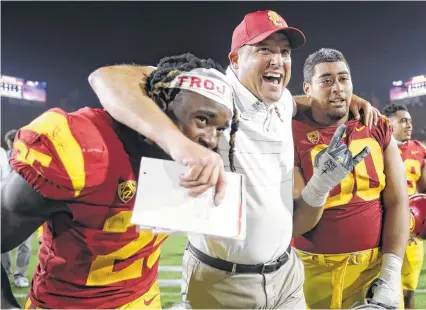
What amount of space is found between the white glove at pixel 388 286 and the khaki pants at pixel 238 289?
30 centimetres

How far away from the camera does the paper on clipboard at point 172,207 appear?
0.80m

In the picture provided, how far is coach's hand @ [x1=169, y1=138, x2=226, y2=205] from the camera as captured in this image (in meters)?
0.76

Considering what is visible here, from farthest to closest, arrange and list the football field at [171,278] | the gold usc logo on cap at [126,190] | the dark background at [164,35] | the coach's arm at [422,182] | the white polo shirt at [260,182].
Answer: the dark background at [164,35]
the coach's arm at [422,182]
the football field at [171,278]
the white polo shirt at [260,182]
the gold usc logo on cap at [126,190]

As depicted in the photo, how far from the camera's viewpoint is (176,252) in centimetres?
479

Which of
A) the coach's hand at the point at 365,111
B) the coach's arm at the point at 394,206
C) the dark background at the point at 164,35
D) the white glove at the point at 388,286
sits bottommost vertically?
the white glove at the point at 388,286

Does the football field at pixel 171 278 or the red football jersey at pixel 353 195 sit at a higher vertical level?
the red football jersey at pixel 353 195

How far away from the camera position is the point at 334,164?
4.51 feet

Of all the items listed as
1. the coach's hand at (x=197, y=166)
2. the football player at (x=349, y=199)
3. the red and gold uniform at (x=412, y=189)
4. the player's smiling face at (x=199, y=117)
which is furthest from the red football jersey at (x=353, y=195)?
the red and gold uniform at (x=412, y=189)

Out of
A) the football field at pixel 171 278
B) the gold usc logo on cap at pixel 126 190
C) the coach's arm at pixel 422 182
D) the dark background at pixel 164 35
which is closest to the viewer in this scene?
the gold usc logo on cap at pixel 126 190

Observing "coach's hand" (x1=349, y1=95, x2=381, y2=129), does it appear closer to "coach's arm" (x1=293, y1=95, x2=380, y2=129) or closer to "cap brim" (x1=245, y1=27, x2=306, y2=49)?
"coach's arm" (x1=293, y1=95, x2=380, y2=129)

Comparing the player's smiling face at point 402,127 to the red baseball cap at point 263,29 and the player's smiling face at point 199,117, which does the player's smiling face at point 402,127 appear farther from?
the player's smiling face at point 199,117

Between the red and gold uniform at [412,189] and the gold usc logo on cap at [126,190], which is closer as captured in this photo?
the gold usc logo on cap at [126,190]

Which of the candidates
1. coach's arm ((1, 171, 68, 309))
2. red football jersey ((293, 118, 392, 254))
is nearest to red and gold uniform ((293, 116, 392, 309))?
red football jersey ((293, 118, 392, 254))

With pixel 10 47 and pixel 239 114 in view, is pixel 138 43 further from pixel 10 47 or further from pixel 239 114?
pixel 239 114
